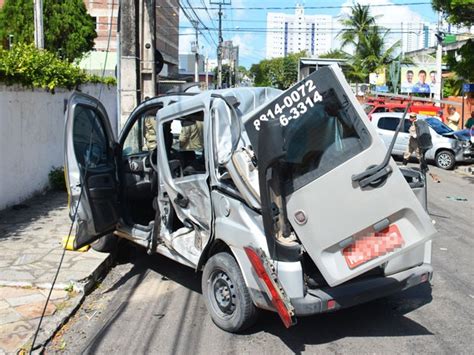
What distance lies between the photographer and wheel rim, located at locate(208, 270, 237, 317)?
495 centimetres

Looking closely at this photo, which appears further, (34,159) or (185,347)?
(34,159)

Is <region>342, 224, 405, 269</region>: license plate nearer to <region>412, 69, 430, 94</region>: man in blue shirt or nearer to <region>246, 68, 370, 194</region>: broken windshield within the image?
<region>246, 68, 370, 194</region>: broken windshield

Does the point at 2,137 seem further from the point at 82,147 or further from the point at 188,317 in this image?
the point at 188,317

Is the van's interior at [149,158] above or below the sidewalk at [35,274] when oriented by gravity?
above

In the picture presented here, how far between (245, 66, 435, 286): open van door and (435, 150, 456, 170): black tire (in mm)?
14687

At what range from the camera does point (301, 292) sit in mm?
4430

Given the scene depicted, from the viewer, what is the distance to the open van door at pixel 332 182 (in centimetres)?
412

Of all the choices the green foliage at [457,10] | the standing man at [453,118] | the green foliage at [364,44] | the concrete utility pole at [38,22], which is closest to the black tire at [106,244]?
the green foliage at [457,10]

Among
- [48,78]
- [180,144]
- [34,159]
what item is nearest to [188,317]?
[180,144]

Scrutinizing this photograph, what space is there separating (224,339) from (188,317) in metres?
0.65

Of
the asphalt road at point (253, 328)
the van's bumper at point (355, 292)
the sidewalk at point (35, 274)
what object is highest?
the van's bumper at point (355, 292)

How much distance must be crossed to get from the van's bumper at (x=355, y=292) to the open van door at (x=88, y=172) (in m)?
2.78

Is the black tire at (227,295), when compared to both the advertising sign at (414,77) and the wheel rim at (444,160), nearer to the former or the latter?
the wheel rim at (444,160)

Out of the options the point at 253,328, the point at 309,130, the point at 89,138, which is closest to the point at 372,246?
the point at 309,130
